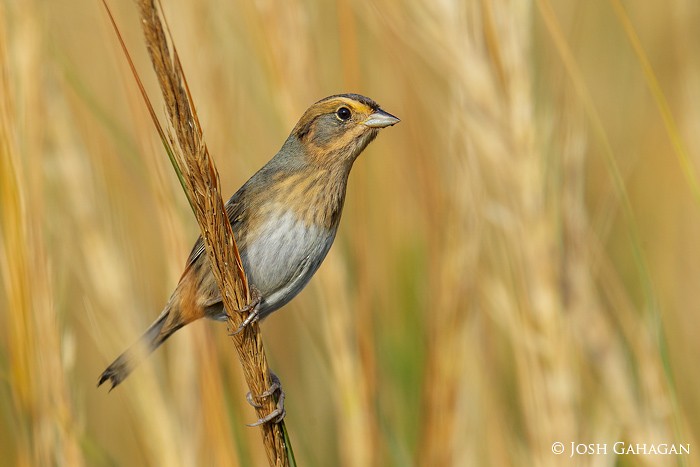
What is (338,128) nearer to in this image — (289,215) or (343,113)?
(343,113)

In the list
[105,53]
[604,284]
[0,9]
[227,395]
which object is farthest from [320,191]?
[105,53]

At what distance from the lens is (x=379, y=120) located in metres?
2.69

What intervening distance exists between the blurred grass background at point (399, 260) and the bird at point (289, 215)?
0.07 metres

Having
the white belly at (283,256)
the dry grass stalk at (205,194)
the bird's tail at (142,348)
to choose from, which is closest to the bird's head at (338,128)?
the white belly at (283,256)

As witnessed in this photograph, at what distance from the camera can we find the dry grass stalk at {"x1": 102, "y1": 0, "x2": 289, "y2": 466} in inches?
58.4

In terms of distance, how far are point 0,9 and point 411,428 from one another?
6.40ft

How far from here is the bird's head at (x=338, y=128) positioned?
108 inches

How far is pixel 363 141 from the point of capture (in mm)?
2797

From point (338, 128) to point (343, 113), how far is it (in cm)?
5

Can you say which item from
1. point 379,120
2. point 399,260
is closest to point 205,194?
point 379,120

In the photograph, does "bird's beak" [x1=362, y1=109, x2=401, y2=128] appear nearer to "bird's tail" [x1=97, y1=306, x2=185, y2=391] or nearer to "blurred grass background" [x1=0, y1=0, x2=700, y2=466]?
"blurred grass background" [x1=0, y1=0, x2=700, y2=466]

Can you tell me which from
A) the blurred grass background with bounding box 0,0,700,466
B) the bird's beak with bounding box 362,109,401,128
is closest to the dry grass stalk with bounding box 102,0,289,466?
the blurred grass background with bounding box 0,0,700,466

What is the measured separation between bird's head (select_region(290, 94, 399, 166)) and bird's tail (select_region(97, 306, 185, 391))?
2.08 ft

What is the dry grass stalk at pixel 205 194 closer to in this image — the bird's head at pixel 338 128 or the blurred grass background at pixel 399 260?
the blurred grass background at pixel 399 260
